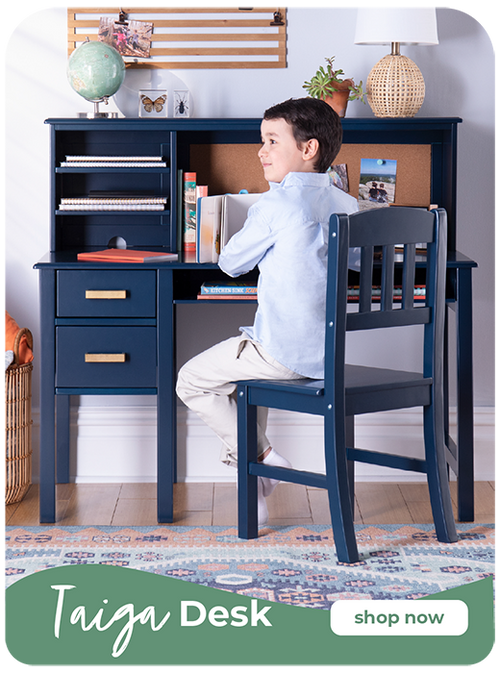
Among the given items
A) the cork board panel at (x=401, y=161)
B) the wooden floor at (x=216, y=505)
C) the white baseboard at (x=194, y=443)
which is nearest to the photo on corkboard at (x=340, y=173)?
the cork board panel at (x=401, y=161)

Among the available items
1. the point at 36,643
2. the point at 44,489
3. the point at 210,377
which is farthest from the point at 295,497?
the point at 36,643

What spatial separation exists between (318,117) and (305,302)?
53cm

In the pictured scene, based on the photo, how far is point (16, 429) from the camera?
2723 millimetres

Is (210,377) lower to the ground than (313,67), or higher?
lower

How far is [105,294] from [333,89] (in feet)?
3.35

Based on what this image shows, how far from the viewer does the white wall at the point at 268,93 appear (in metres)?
2.91

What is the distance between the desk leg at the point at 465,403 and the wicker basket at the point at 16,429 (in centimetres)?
141

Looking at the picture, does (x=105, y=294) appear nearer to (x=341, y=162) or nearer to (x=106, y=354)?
(x=106, y=354)

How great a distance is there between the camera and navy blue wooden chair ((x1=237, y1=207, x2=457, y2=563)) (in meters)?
2.10

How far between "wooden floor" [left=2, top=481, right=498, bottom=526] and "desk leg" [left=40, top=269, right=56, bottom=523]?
0.27ft

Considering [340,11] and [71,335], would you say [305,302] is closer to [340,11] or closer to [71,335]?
[71,335]

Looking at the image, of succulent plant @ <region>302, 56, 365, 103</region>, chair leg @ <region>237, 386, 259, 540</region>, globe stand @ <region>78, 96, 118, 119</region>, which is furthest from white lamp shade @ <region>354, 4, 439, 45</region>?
chair leg @ <region>237, 386, 259, 540</region>

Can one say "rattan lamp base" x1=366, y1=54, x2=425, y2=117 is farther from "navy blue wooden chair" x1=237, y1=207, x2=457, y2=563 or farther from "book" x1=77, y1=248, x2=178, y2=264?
"book" x1=77, y1=248, x2=178, y2=264

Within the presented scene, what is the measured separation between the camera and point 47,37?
2912 mm
